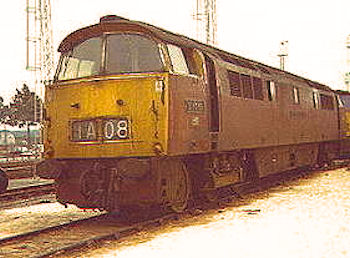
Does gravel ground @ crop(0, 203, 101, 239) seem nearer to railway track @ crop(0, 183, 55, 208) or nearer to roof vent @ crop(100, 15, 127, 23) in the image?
railway track @ crop(0, 183, 55, 208)

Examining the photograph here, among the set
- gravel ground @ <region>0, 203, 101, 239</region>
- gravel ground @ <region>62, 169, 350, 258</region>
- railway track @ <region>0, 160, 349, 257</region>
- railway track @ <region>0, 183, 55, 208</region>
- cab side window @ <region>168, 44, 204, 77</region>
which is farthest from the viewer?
railway track @ <region>0, 183, 55, 208</region>

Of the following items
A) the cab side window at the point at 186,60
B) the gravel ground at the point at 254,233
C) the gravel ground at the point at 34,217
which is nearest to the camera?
the gravel ground at the point at 254,233

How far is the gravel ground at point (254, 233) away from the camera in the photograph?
7.12 m

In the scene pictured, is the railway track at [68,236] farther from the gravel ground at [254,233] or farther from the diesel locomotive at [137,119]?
the diesel locomotive at [137,119]

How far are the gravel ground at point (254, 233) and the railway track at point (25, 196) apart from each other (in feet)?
17.1

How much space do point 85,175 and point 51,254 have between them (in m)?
2.42

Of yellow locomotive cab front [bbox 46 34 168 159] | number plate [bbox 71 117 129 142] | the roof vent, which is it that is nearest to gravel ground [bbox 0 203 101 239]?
yellow locomotive cab front [bbox 46 34 168 159]

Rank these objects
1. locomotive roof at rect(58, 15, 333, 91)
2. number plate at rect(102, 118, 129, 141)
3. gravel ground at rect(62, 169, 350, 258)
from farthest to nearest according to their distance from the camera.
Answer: locomotive roof at rect(58, 15, 333, 91) → number plate at rect(102, 118, 129, 141) → gravel ground at rect(62, 169, 350, 258)

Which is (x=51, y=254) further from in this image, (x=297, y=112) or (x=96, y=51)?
(x=297, y=112)

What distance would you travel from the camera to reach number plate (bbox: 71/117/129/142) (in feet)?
29.7

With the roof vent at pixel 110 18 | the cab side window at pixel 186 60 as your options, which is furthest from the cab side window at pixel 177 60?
the roof vent at pixel 110 18

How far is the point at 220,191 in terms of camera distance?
44.8 feet

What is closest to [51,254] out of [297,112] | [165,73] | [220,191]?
[165,73]

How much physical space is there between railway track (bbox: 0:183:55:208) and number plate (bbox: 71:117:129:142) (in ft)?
13.8
